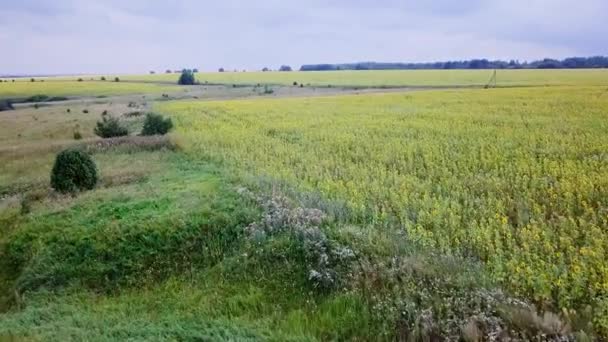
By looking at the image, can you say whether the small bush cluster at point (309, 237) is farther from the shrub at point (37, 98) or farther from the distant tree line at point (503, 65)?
the distant tree line at point (503, 65)

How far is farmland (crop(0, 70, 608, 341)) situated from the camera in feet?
21.5

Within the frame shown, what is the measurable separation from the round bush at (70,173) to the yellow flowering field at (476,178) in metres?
4.44

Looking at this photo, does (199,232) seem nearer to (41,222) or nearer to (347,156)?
(41,222)

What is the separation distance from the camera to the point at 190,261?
941 centimetres

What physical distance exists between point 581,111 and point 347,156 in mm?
16945

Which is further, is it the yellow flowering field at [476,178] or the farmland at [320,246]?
the yellow flowering field at [476,178]

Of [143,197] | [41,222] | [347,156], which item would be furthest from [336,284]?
[347,156]

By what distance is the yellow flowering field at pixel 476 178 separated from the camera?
23.5 ft

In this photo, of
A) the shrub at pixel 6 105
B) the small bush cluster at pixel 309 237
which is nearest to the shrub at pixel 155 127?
the small bush cluster at pixel 309 237

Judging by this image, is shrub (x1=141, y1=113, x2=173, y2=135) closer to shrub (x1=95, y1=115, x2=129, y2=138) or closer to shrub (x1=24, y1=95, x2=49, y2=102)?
shrub (x1=95, y1=115, x2=129, y2=138)

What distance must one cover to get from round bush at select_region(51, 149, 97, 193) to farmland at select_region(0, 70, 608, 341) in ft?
1.50

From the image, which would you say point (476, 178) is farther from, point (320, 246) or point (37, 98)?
point (37, 98)

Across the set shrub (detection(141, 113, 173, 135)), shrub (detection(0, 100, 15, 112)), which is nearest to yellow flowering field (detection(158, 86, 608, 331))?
shrub (detection(141, 113, 173, 135))

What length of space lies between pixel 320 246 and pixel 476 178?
5.77m
